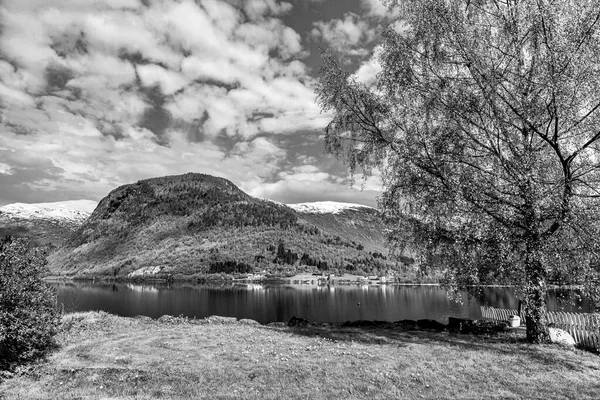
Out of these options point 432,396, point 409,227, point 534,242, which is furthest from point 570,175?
point 432,396

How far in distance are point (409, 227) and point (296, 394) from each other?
11.6m

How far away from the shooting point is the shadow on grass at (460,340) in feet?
53.3

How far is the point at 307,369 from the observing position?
1447 cm

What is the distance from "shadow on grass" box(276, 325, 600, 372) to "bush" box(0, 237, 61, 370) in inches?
519

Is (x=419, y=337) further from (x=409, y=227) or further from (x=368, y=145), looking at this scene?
(x=368, y=145)

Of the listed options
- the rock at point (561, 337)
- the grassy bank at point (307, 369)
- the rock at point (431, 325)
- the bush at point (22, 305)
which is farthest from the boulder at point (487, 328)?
the bush at point (22, 305)

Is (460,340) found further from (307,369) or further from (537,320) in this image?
(307,369)

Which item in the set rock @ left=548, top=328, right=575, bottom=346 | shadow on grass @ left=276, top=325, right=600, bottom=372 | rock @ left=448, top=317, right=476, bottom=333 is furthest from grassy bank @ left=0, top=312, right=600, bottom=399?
rock @ left=448, top=317, right=476, bottom=333

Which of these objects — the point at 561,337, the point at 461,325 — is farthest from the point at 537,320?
the point at 461,325

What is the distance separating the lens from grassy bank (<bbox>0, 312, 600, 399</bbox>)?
1283 centimetres

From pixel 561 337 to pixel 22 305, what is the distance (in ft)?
85.6

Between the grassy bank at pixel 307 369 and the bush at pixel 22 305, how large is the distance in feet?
3.84

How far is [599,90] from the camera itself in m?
15.9

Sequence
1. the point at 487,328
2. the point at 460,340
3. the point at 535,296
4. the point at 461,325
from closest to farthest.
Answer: the point at 535,296
the point at 460,340
the point at 487,328
the point at 461,325
